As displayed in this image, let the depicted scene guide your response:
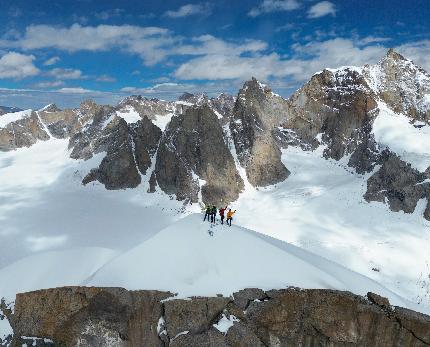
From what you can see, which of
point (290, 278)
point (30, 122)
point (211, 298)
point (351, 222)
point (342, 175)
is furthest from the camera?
point (30, 122)

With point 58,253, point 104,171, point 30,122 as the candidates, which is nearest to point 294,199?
point 104,171

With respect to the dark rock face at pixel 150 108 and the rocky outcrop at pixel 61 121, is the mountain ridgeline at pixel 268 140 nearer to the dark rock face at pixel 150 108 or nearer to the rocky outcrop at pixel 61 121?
the dark rock face at pixel 150 108

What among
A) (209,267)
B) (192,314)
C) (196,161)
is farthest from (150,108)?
(192,314)

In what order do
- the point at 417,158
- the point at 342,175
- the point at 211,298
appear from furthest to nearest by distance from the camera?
the point at 342,175 < the point at 417,158 < the point at 211,298

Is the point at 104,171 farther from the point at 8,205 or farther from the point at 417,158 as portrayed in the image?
the point at 417,158

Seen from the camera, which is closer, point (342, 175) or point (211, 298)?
point (211, 298)
